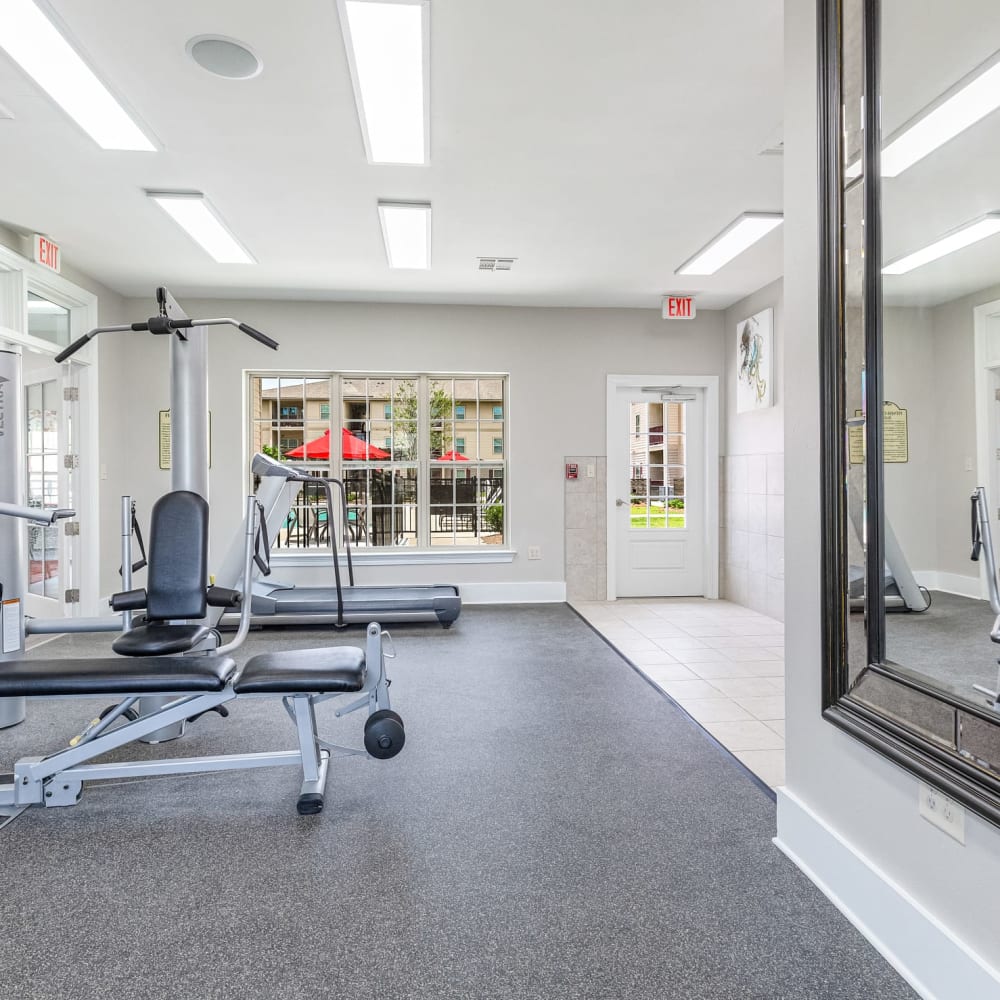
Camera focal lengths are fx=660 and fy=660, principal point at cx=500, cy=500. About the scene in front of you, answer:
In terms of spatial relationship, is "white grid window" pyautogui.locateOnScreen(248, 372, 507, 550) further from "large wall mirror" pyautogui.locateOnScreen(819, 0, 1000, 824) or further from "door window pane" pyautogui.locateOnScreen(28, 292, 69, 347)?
"large wall mirror" pyautogui.locateOnScreen(819, 0, 1000, 824)

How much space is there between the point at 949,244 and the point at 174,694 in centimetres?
259

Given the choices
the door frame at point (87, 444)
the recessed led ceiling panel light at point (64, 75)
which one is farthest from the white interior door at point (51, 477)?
the recessed led ceiling panel light at point (64, 75)

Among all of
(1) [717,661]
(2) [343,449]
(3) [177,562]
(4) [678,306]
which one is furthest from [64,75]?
(4) [678,306]

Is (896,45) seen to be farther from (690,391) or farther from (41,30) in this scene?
(690,391)

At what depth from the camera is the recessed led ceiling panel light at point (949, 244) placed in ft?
4.42

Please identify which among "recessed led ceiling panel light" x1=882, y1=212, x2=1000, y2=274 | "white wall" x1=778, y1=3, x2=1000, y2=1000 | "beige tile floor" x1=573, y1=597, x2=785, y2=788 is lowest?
"beige tile floor" x1=573, y1=597, x2=785, y2=788

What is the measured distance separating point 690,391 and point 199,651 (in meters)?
5.07

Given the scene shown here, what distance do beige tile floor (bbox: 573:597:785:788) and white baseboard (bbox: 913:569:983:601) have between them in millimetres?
1273

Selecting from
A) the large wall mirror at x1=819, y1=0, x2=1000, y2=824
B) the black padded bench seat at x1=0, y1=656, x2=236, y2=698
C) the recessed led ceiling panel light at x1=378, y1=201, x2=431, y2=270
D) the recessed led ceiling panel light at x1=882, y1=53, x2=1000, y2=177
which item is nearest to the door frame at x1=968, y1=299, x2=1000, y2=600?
the large wall mirror at x1=819, y1=0, x2=1000, y2=824

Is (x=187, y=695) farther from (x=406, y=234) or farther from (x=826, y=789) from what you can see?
(x=406, y=234)

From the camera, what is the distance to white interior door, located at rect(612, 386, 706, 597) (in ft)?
21.2

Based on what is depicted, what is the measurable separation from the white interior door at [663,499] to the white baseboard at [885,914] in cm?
446

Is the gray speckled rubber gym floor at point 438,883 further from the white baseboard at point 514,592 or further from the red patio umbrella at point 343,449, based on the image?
the red patio umbrella at point 343,449

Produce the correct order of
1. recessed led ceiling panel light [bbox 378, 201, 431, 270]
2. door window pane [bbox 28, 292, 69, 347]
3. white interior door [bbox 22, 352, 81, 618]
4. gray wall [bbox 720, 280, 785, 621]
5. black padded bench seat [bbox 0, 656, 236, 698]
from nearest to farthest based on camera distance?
black padded bench seat [bbox 0, 656, 236, 698] → recessed led ceiling panel light [bbox 378, 201, 431, 270] → door window pane [bbox 28, 292, 69, 347] → white interior door [bbox 22, 352, 81, 618] → gray wall [bbox 720, 280, 785, 621]
